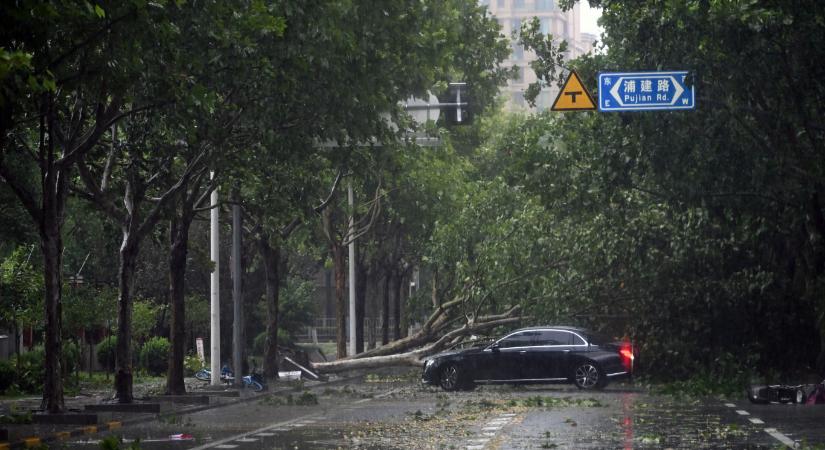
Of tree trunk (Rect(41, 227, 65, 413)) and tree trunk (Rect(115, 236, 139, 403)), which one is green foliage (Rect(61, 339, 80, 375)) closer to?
tree trunk (Rect(115, 236, 139, 403))

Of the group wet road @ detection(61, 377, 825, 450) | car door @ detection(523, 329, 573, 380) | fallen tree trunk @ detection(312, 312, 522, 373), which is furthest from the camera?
fallen tree trunk @ detection(312, 312, 522, 373)

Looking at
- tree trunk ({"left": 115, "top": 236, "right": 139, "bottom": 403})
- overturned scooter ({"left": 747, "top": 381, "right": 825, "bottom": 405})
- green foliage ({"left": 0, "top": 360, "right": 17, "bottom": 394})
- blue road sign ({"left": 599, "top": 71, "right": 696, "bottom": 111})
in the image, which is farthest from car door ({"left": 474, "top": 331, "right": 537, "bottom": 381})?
green foliage ({"left": 0, "top": 360, "right": 17, "bottom": 394})

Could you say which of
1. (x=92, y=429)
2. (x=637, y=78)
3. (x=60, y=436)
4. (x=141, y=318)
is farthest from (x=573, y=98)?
(x=141, y=318)

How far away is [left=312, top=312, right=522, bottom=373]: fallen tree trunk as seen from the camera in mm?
39688

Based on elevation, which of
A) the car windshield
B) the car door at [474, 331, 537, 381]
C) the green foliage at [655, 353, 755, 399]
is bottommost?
the green foliage at [655, 353, 755, 399]

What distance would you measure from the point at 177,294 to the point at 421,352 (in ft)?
39.4

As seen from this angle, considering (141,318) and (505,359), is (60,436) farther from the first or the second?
(141,318)

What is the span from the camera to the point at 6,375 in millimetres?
33562

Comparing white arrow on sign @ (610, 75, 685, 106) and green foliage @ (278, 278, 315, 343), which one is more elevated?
white arrow on sign @ (610, 75, 685, 106)

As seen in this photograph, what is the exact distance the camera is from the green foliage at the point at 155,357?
46719 mm

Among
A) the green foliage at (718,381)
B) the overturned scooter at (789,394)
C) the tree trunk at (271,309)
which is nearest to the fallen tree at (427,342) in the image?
the tree trunk at (271,309)

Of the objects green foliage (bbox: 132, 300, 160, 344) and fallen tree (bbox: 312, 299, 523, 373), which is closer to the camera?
fallen tree (bbox: 312, 299, 523, 373)

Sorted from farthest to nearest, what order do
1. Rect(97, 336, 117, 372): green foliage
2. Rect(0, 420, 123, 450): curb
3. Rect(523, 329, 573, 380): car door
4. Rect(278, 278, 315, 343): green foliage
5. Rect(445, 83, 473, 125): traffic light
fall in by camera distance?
1. Rect(278, 278, 315, 343): green foliage
2. Rect(97, 336, 117, 372): green foliage
3. Rect(523, 329, 573, 380): car door
4. Rect(445, 83, 473, 125): traffic light
5. Rect(0, 420, 123, 450): curb

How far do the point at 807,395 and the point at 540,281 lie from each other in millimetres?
12631
